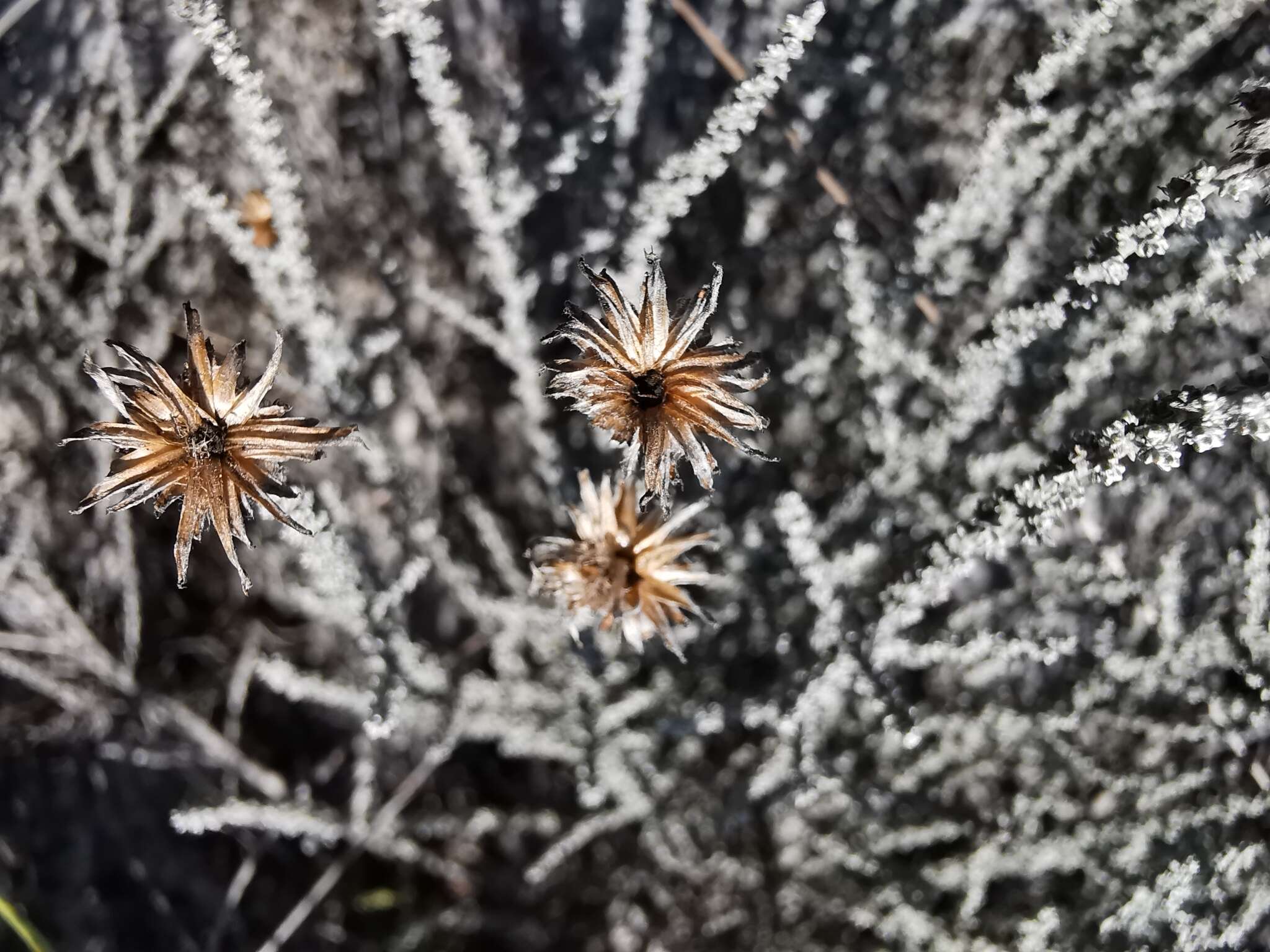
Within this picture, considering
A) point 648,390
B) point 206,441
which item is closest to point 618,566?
point 648,390

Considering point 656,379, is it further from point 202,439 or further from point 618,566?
point 202,439

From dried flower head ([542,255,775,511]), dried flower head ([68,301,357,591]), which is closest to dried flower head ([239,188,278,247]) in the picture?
dried flower head ([68,301,357,591])

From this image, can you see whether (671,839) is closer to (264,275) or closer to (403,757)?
(403,757)

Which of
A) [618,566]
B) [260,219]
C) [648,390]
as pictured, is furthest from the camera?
[260,219]

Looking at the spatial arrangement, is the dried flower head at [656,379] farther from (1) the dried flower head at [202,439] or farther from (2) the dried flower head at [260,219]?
(2) the dried flower head at [260,219]

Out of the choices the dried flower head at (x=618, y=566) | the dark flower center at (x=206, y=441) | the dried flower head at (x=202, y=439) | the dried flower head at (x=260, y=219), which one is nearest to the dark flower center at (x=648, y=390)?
the dried flower head at (x=618, y=566)

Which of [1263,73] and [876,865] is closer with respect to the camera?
[1263,73]

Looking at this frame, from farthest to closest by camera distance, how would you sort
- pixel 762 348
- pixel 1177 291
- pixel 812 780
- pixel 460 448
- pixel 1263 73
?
pixel 460 448 < pixel 762 348 < pixel 812 780 < pixel 1177 291 < pixel 1263 73

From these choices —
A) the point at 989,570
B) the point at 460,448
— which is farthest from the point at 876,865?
the point at 460,448
